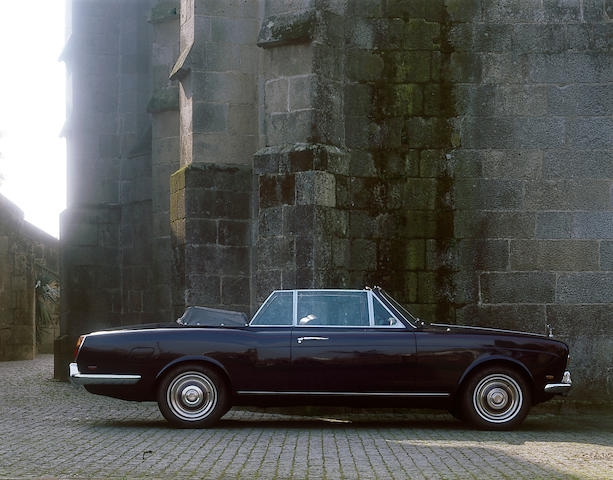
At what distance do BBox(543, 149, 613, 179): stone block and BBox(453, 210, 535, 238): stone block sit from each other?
0.60 meters

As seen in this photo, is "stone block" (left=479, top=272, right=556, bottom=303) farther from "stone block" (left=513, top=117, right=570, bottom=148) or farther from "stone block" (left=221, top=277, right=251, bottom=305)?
"stone block" (left=221, top=277, right=251, bottom=305)

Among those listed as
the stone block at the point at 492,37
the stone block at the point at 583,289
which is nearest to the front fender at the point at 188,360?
the stone block at the point at 583,289

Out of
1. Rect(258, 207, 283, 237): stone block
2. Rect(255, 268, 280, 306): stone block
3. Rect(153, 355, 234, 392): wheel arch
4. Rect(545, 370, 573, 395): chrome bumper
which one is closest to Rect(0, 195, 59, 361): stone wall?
Rect(255, 268, 280, 306): stone block

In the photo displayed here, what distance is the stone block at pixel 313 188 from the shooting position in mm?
12680

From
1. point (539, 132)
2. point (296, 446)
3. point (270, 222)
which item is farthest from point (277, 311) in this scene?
point (539, 132)

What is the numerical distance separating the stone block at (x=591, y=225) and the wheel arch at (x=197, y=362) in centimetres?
501

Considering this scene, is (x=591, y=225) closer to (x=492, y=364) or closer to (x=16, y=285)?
(x=492, y=364)

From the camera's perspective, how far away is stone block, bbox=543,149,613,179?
13.4 m

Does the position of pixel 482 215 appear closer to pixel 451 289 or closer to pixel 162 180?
pixel 451 289

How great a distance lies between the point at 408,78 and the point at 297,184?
1.91 metres

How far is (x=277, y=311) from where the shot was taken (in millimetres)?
10805

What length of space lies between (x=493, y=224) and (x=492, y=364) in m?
3.15

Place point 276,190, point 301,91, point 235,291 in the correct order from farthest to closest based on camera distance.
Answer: point 235,291 → point 301,91 → point 276,190

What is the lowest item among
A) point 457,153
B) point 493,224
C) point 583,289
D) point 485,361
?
point 485,361
